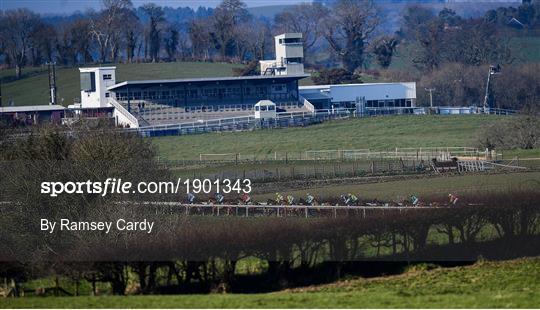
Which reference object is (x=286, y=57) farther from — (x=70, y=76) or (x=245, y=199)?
(x=245, y=199)

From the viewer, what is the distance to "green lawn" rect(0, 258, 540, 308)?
2456 centimetres

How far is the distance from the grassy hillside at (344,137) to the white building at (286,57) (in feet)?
38.5

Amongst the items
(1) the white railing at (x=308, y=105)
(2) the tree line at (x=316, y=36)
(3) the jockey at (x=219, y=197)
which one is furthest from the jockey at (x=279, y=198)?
(2) the tree line at (x=316, y=36)

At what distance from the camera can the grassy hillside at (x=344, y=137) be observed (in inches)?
2359

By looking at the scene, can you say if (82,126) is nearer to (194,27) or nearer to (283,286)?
(283,286)

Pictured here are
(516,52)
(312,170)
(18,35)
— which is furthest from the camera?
(516,52)

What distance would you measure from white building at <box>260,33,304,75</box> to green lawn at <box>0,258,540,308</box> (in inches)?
2179

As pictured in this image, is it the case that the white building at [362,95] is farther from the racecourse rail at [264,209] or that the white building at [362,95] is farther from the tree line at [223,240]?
the tree line at [223,240]

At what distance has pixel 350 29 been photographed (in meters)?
116

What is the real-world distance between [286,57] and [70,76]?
13832mm

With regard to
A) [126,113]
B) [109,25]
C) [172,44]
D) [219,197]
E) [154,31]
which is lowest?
[126,113]

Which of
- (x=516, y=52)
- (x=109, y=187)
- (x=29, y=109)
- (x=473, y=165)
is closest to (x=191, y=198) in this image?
(x=109, y=187)

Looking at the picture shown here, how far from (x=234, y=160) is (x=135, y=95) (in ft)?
67.8

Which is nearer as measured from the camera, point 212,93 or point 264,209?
point 264,209
